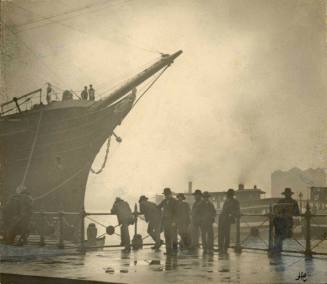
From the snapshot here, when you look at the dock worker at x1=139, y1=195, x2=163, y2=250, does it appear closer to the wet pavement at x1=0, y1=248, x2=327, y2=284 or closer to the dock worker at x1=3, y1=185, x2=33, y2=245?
the wet pavement at x1=0, y1=248, x2=327, y2=284

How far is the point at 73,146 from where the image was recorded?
23.7 metres

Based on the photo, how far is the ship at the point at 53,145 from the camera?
23.0m

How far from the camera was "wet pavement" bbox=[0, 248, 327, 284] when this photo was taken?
6.67 meters

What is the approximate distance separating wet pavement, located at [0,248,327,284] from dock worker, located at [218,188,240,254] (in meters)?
1.20

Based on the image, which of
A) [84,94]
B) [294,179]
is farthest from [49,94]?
[294,179]

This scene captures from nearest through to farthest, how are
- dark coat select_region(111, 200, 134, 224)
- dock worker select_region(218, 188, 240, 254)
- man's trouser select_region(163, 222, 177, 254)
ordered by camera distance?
man's trouser select_region(163, 222, 177, 254) → dock worker select_region(218, 188, 240, 254) → dark coat select_region(111, 200, 134, 224)

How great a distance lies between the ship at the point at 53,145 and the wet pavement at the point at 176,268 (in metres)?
13.4

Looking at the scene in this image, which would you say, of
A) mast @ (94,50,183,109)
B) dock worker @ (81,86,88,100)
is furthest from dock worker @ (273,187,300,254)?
dock worker @ (81,86,88,100)

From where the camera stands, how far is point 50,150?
23438 millimetres

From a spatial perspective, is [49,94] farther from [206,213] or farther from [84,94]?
[206,213]

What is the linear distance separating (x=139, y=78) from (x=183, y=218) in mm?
11893

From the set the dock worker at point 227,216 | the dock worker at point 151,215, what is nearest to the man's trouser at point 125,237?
the dock worker at point 151,215

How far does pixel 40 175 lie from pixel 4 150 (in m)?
2.30

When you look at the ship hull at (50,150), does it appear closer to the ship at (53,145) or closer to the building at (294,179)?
the ship at (53,145)
